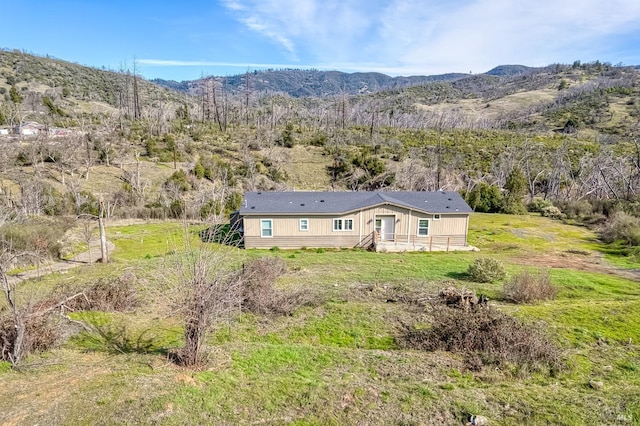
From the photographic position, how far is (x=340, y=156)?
52281mm

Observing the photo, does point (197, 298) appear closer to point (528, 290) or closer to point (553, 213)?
point (528, 290)

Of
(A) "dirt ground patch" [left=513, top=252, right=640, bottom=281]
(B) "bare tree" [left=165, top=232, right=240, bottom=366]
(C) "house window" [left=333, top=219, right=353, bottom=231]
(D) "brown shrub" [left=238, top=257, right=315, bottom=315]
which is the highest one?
(B) "bare tree" [left=165, top=232, right=240, bottom=366]

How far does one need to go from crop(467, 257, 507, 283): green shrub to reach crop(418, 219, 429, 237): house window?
8.32 m

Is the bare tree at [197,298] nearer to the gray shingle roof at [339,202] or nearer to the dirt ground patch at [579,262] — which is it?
the gray shingle roof at [339,202]

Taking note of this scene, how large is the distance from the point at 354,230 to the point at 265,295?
12.3m

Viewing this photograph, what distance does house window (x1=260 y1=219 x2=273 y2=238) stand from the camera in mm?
23344

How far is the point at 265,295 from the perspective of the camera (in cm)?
1244

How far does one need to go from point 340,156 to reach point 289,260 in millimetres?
34564

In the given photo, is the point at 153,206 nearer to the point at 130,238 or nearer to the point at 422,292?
the point at 130,238

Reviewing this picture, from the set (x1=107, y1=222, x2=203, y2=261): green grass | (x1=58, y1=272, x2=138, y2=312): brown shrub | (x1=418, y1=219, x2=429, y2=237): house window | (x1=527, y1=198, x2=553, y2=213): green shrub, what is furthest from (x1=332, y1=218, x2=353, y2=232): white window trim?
(x1=527, y1=198, x2=553, y2=213): green shrub

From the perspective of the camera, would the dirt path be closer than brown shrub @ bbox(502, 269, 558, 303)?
No

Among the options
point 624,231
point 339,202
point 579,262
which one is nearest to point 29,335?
point 339,202

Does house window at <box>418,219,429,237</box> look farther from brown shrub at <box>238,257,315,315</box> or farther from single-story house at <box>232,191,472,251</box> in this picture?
brown shrub at <box>238,257,315,315</box>

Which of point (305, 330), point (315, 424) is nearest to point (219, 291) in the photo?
point (315, 424)
